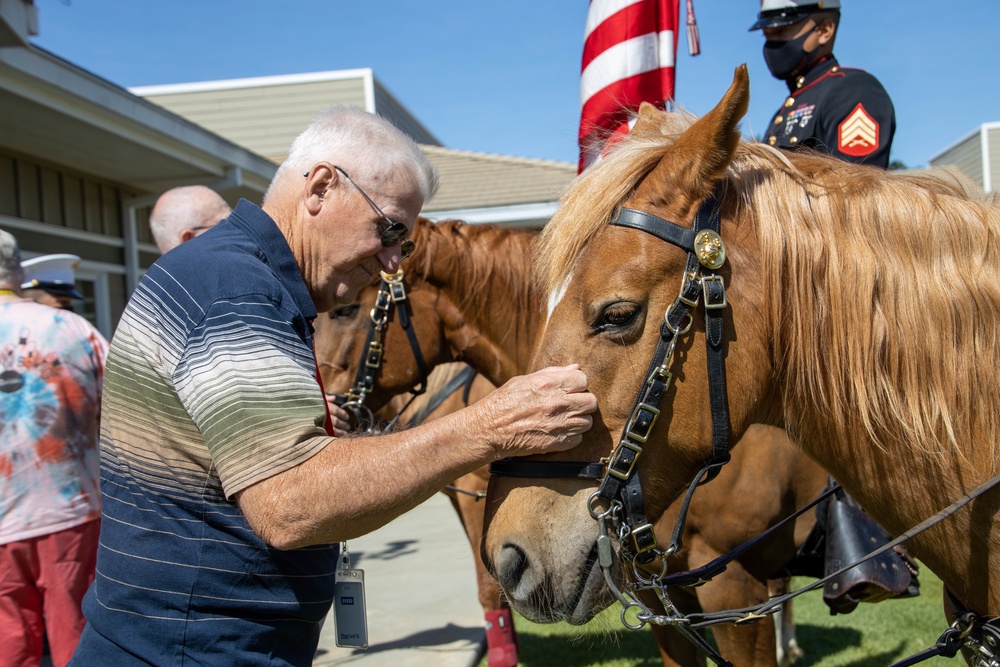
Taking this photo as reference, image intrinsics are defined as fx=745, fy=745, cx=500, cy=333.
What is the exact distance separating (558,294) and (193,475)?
0.85 m

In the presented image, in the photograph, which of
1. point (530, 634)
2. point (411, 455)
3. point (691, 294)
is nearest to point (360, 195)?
point (411, 455)

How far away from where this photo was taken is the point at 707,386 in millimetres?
1587

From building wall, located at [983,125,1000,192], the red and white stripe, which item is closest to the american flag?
the red and white stripe

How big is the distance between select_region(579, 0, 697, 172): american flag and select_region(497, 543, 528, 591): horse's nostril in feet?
6.40

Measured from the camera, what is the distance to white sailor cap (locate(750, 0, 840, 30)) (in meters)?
3.13

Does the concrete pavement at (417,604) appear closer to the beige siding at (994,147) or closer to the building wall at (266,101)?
the building wall at (266,101)

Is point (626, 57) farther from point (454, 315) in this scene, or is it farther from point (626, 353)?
point (626, 353)

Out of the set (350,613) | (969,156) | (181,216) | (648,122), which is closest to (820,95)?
(648,122)

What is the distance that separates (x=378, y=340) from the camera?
137 inches

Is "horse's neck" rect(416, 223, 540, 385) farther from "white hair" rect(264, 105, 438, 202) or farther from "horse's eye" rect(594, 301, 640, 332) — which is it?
"horse's eye" rect(594, 301, 640, 332)

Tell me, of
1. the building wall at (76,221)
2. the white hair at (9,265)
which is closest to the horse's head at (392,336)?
the white hair at (9,265)

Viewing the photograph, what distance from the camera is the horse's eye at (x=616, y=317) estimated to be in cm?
157

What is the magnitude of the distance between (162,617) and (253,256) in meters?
0.74

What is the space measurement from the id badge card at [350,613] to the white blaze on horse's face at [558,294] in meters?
0.97
